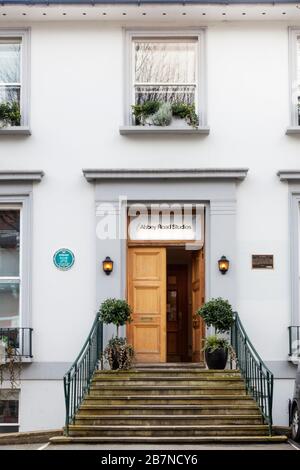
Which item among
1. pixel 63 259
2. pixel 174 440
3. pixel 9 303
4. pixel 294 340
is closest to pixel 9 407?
pixel 9 303

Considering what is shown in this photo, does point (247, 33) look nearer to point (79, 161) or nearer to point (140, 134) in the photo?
point (140, 134)

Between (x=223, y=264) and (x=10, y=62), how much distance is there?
218 inches

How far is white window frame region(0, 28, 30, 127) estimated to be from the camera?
18.2 m

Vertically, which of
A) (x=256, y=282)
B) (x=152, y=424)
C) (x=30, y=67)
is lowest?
(x=152, y=424)

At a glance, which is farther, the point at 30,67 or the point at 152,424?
the point at 30,67

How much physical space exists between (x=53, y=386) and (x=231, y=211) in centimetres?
448

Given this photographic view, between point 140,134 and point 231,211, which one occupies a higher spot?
point 140,134

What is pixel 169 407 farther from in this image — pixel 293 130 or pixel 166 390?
pixel 293 130

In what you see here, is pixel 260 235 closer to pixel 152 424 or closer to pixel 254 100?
pixel 254 100

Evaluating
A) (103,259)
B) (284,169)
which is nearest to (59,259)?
(103,259)

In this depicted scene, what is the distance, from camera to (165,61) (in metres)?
18.6

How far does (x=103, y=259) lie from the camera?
58.6ft

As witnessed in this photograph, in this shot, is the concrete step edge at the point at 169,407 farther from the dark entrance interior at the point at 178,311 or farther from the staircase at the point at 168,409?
the dark entrance interior at the point at 178,311

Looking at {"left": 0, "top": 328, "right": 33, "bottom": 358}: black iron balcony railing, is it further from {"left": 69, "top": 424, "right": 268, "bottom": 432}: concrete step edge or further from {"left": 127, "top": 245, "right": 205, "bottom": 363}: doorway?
{"left": 69, "top": 424, "right": 268, "bottom": 432}: concrete step edge
